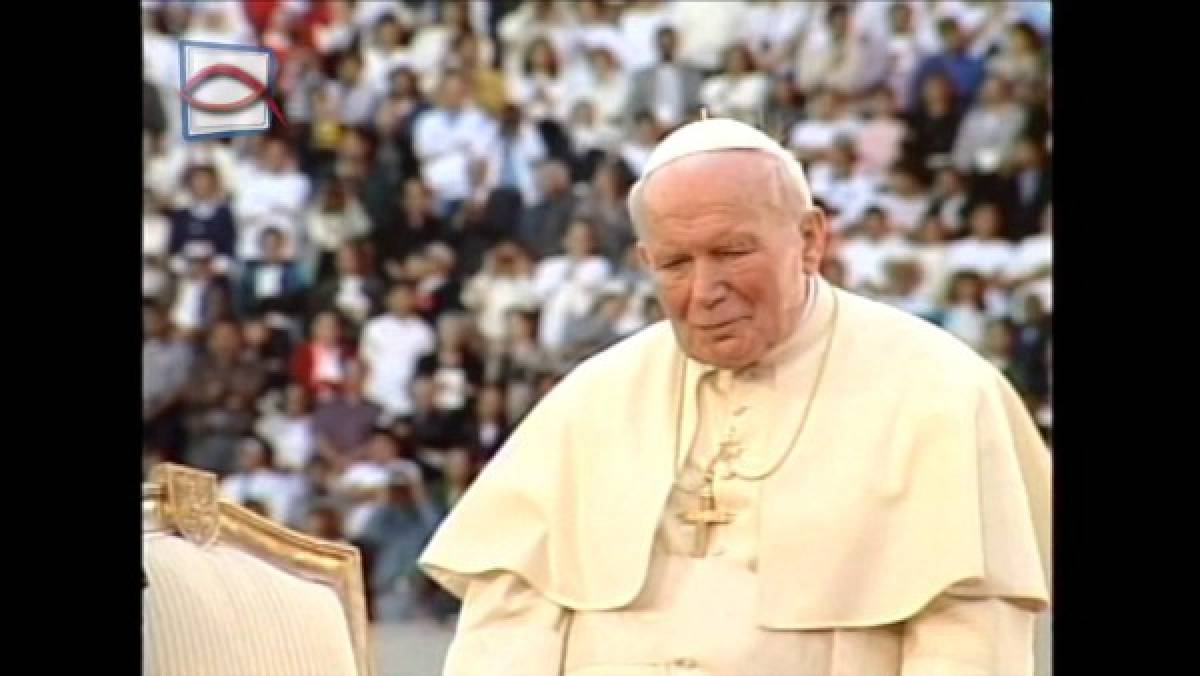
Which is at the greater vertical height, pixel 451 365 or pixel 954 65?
pixel 954 65

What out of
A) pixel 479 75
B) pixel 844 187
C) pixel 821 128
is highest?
pixel 479 75

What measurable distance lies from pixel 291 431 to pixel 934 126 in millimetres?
1242

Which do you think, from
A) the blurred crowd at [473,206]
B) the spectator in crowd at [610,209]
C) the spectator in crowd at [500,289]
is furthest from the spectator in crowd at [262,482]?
the spectator in crowd at [610,209]

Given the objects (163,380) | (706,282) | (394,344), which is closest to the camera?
(706,282)

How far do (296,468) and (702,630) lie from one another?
89 centimetres

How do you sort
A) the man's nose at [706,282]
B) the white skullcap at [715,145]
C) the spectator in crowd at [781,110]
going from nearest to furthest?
1. the man's nose at [706,282]
2. the white skullcap at [715,145]
3. the spectator in crowd at [781,110]

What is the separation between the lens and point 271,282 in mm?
5961

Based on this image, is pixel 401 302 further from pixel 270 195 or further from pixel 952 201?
pixel 952 201

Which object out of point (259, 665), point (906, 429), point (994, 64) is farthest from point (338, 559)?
point (994, 64)

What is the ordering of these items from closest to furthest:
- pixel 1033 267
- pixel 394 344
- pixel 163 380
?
pixel 1033 267 < pixel 163 380 < pixel 394 344

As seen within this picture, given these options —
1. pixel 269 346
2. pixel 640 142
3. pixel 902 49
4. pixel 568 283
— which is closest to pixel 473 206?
pixel 568 283

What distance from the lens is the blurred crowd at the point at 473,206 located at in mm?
5805

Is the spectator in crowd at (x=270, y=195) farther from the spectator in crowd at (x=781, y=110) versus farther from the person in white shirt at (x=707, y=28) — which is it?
the spectator in crowd at (x=781, y=110)

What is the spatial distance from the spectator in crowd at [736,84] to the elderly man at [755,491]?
0.23 metres
